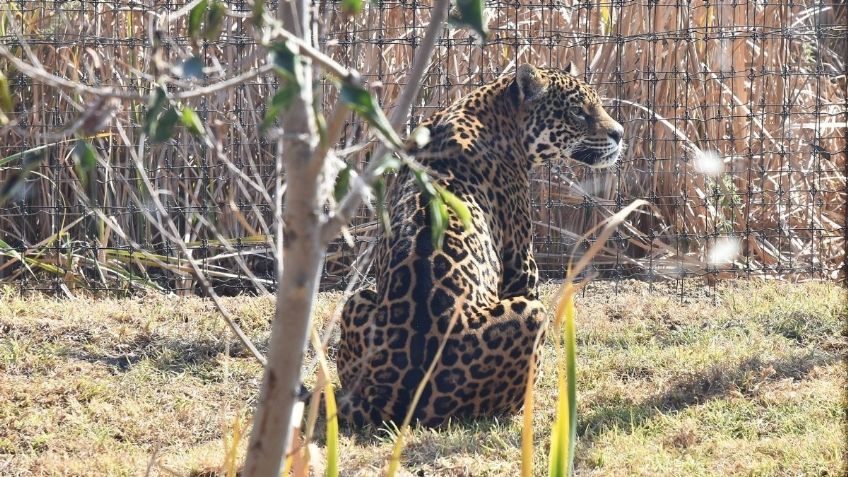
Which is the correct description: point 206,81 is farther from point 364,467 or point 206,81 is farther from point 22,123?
point 364,467

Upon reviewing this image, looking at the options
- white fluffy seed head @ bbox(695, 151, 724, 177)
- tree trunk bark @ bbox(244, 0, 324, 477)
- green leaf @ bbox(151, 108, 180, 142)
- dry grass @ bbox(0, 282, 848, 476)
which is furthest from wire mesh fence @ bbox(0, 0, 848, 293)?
green leaf @ bbox(151, 108, 180, 142)

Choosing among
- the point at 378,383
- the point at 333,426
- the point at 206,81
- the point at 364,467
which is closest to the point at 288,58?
the point at 333,426

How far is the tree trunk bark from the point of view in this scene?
6.36ft

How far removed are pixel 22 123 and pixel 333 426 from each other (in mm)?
5762

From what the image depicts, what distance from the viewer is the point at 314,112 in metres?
1.85

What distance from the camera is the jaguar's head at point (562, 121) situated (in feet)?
19.1

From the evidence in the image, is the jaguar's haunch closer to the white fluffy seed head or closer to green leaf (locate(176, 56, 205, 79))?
green leaf (locate(176, 56, 205, 79))

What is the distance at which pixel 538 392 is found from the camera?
5.21m

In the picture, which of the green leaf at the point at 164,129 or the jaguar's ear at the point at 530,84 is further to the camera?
the jaguar's ear at the point at 530,84

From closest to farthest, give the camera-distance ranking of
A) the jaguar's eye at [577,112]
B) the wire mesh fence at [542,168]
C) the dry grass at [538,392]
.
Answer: the dry grass at [538,392] → the jaguar's eye at [577,112] → the wire mesh fence at [542,168]

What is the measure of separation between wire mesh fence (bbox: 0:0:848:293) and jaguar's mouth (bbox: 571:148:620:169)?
1.56m

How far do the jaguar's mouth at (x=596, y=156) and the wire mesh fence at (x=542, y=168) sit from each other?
→ 1.56 m

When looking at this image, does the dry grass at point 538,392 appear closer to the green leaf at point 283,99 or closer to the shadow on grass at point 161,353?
the shadow on grass at point 161,353

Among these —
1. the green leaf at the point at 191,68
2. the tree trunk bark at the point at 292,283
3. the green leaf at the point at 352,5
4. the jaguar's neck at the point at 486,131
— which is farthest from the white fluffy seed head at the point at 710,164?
the green leaf at the point at 191,68
